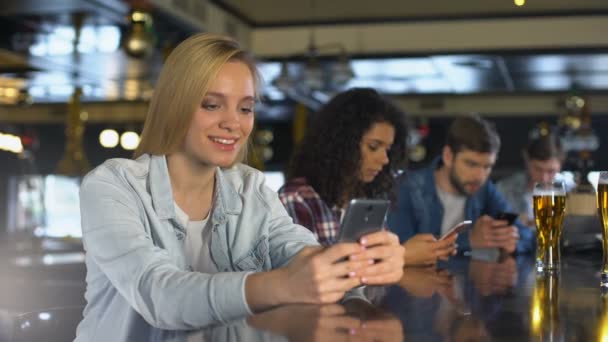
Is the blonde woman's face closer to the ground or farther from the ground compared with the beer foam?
farther from the ground

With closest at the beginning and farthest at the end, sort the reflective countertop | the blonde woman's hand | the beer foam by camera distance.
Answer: the reflective countertop → the blonde woman's hand → the beer foam

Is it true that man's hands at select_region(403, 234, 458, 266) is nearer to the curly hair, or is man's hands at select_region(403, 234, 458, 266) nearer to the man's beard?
the curly hair

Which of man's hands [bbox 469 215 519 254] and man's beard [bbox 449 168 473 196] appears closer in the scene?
man's hands [bbox 469 215 519 254]

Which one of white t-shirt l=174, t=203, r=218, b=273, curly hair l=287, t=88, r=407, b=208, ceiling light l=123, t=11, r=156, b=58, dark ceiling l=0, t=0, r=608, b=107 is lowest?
white t-shirt l=174, t=203, r=218, b=273

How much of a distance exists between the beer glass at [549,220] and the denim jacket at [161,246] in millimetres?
859

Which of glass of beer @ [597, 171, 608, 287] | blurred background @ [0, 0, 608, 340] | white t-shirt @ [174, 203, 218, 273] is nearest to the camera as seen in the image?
white t-shirt @ [174, 203, 218, 273]

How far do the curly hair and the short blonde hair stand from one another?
138cm

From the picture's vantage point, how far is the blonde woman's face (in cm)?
172

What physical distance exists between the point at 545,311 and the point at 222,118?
0.73m

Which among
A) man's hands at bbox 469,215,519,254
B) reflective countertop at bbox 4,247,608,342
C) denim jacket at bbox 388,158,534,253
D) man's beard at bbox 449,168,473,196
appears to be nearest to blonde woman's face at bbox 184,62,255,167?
reflective countertop at bbox 4,247,608,342

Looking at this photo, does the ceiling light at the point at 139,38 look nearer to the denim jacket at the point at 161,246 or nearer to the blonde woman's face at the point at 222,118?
the denim jacket at the point at 161,246

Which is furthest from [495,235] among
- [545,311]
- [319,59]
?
[319,59]

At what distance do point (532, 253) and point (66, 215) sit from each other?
14983mm

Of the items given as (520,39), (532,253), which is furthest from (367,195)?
(520,39)
